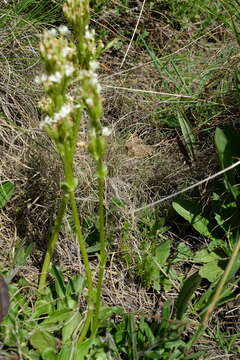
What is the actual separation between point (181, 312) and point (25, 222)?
746 mm

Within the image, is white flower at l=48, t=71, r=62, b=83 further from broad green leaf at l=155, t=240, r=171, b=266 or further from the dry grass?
broad green leaf at l=155, t=240, r=171, b=266

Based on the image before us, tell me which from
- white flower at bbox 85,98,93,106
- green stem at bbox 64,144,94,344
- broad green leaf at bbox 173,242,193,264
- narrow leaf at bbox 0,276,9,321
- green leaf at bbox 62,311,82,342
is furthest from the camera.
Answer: broad green leaf at bbox 173,242,193,264

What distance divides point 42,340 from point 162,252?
620 millimetres

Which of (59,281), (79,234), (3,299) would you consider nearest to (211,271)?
(59,281)

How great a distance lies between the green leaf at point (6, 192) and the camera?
7.64 feet

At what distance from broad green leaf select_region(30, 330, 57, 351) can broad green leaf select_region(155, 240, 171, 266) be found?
56 centimetres

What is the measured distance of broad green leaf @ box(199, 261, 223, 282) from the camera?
2.23 meters

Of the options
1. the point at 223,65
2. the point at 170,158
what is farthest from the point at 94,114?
the point at 223,65

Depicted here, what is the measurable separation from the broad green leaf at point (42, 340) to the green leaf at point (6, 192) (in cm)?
62

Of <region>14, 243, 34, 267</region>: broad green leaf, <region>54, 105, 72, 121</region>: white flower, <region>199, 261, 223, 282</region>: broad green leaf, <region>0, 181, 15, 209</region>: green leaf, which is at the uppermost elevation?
<region>54, 105, 72, 121</region>: white flower

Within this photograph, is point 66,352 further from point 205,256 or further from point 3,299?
point 205,256

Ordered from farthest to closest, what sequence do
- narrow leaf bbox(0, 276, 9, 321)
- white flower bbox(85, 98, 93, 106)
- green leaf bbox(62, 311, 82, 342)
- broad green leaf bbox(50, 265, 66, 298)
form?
broad green leaf bbox(50, 265, 66, 298)
green leaf bbox(62, 311, 82, 342)
narrow leaf bbox(0, 276, 9, 321)
white flower bbox(85, 98, 93, 106)

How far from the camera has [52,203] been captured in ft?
7.79

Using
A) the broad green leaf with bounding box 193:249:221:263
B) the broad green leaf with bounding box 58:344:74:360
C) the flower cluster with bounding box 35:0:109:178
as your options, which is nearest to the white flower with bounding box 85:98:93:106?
the flower cluster with bounding box 35:0:109:178
